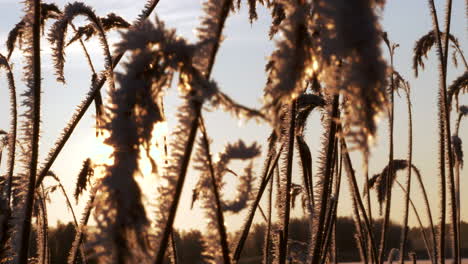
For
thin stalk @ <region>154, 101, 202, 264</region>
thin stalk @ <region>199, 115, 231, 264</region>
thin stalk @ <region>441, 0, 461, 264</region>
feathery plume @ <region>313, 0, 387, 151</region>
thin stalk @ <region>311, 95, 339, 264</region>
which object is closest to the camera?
feathery plume @ <region>313, 0, 387, 151</region>

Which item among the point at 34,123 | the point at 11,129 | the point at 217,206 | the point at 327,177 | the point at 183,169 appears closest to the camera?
the point at 183,169

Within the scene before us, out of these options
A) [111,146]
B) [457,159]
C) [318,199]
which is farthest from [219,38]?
[457,159]

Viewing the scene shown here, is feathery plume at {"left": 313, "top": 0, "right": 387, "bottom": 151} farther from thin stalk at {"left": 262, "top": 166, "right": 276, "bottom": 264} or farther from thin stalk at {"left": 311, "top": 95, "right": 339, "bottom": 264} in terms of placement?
thin stalk at {"left": 262, "top": 166, "right": 276, "bottom": 264}

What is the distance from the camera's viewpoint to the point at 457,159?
33.3ft

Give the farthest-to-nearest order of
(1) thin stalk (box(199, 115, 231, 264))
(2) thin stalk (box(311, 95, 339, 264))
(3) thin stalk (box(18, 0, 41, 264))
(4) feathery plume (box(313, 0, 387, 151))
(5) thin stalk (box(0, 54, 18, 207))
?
(5) thin stalk (box(0, 54, 18, 207)) < (3) thin stalk (box(18, 0, 41, 264)) < (2) thin stalk (box(311, 95, 339, 264)) < (1) thin stalk (box(199, 115, 231, 264)) < (4) feathery plume (box(313, 0, 387, 151))

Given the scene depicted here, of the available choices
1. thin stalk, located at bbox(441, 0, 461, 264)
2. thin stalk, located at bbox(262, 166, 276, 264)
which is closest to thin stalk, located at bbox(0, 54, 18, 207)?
thin stalk, located at bbox(262, 166, 276, 264)

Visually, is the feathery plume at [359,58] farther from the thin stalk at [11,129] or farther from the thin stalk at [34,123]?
the thin stalk at [11,129]

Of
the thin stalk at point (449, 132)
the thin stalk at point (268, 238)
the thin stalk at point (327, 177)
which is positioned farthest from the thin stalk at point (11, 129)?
the thin stalk at point (449, 132)

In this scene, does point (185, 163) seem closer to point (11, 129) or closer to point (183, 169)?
Result: point (183, 169)

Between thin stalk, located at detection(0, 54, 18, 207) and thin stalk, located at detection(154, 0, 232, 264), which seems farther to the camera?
thin stalk, located at detection(0, 54, 18, 207)

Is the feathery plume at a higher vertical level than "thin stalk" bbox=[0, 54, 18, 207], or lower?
lower

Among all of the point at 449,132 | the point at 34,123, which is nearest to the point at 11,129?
the point at 34,123

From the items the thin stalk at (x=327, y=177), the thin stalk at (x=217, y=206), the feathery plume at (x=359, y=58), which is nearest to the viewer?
the feathery plume at (x=359, y=58)

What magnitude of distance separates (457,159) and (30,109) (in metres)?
9.06
